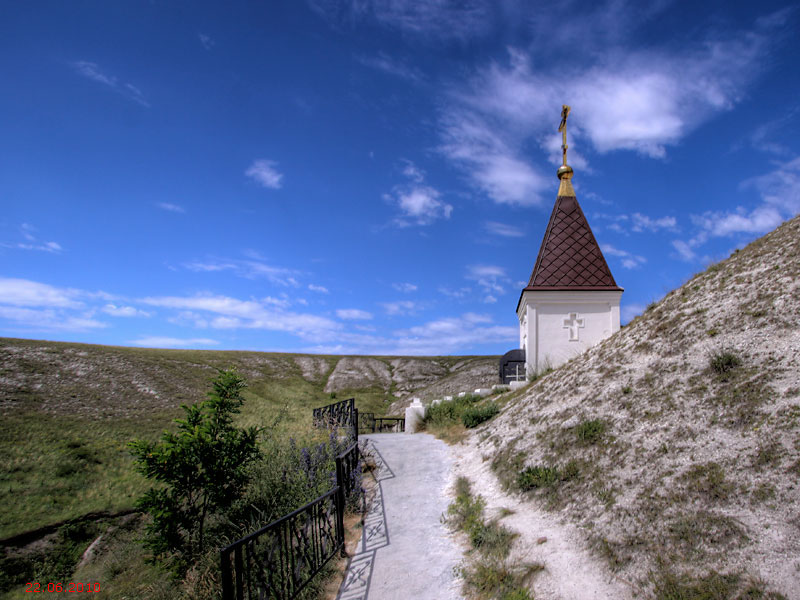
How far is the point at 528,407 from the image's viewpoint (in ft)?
33.9

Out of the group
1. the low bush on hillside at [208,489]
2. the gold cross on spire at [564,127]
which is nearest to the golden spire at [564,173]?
the gold cross on spire at [564,127]

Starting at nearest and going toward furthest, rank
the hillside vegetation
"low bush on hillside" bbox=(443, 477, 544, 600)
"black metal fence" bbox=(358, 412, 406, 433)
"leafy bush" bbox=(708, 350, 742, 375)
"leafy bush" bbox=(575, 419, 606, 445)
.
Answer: the hillside vegetation < "low bush on hillside" bbox=(443, 477, 544, 600) < "leafy bush" bbox=(708, 350, 742, 375) < "leafy bush" bbox=(575, 419, 606, 445) < "black metal fence" bbox=(358, 412, 406, 433)

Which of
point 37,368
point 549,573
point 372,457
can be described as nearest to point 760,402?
point 549,573

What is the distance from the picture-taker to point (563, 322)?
16.0 m

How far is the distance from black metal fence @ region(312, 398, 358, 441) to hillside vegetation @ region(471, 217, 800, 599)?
11.0 feet

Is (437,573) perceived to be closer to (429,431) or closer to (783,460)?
(783,460)

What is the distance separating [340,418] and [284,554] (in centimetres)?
730

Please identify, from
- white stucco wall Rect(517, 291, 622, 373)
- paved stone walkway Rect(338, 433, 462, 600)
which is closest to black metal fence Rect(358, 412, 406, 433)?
white stucco wall Rect(517, 291, 622, 373)

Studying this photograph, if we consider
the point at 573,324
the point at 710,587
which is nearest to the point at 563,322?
the point at 573,324

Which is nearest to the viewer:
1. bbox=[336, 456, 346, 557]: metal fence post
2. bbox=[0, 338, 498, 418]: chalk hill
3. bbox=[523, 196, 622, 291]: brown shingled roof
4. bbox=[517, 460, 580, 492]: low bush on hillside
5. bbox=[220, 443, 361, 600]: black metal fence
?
bbox=[220, 443, 361, 600]: black metal fence

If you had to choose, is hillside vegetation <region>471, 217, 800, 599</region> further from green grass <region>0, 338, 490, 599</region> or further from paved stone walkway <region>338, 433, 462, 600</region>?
green grass <region>0, 338, 490, 599</region>

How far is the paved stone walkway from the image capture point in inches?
184

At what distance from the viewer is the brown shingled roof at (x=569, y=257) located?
16.3m

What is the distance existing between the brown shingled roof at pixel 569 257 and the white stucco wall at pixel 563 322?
1.14 ft
